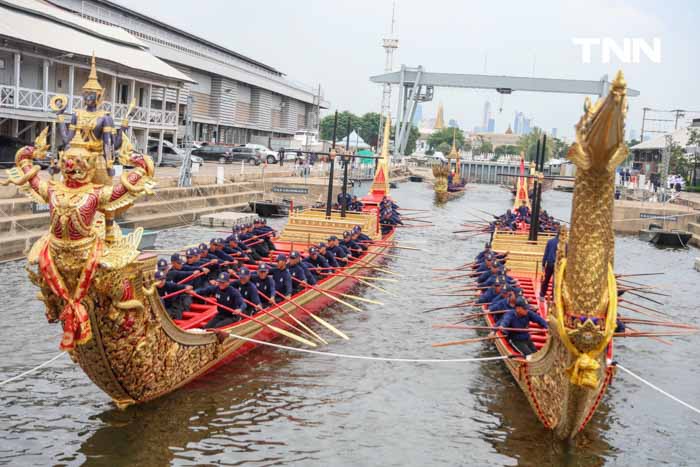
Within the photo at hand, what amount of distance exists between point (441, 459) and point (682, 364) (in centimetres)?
766

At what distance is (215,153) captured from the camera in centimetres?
5125

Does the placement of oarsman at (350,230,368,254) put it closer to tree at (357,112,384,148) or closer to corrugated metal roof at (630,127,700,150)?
corrugated metal roof at (630,127,700,150)

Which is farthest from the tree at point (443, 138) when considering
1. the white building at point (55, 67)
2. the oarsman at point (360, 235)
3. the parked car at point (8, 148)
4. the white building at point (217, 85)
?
the oarsman at point (360, 235)

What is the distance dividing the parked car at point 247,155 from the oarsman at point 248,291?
39.1 meters

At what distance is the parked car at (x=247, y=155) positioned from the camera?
172 feet

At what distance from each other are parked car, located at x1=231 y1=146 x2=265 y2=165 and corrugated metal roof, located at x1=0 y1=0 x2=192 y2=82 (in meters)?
13.0

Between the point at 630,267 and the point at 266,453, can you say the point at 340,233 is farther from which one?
the point at 266,453

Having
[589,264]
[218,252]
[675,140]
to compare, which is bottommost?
[218,252]

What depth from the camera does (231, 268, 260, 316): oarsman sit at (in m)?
13.7

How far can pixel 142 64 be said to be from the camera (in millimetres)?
36125

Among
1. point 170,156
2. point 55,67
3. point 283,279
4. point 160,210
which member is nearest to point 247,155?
point 170,156

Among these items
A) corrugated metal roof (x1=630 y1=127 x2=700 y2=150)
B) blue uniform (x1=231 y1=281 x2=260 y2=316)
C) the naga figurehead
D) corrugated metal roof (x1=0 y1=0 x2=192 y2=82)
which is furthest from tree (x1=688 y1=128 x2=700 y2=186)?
the naga figurehead

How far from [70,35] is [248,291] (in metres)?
22.4

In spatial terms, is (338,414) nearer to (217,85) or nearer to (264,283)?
(264,283)
